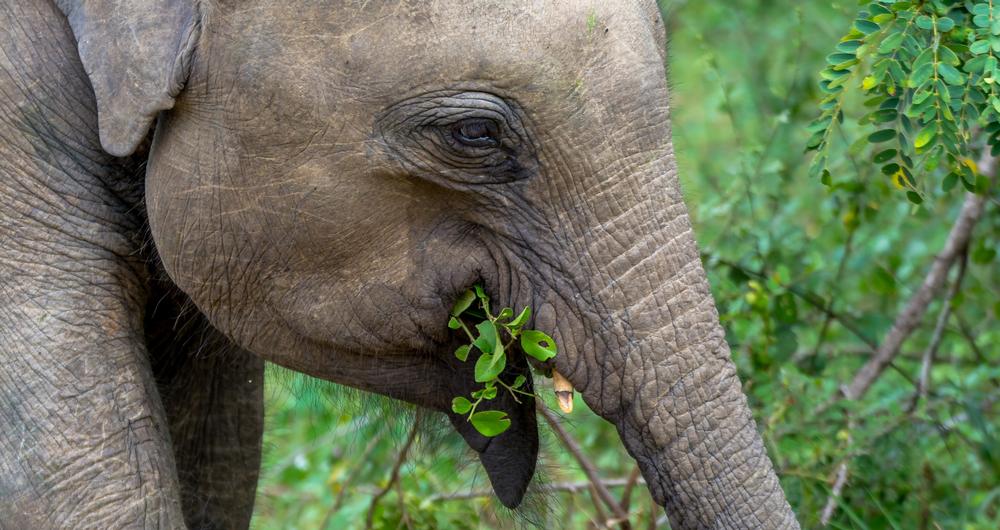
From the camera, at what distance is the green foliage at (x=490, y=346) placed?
2531mm

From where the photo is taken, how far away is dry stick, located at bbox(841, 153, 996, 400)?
3994 mm

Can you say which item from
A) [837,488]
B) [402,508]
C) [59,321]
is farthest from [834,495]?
[59,321]

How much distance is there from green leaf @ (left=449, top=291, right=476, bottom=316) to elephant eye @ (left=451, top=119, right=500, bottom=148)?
0.90ft

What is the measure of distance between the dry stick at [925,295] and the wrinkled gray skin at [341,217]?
1617 mm

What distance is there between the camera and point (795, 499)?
3604mm

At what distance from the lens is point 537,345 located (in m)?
2.52

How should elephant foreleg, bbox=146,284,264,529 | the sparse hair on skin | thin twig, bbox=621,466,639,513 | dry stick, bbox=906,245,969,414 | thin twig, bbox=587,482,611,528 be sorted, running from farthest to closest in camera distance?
dry stick, bbox=906,245,969,414 < thin twig, bbox=587,482,611,528 < thin twig, bbox=621,466,639,513 < elephant foreleg, bbox=146,284,264,529 < the sparse hair on skin

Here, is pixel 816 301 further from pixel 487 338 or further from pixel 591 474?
pixel 487 338

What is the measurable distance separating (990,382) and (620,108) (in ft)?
7.57

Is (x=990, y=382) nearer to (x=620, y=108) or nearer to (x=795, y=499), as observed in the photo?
(x=795, y=499)

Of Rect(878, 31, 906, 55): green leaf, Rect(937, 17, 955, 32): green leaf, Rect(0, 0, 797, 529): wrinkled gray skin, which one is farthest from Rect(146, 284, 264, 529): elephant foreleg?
Rect(937, 17, 955, 32): green leaf

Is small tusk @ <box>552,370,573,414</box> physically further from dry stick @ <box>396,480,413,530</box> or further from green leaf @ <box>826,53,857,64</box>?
dry stick @ <box>396,480,413,530</box>

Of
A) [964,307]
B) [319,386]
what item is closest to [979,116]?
[319,386]

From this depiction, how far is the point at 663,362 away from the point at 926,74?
0.78 m
